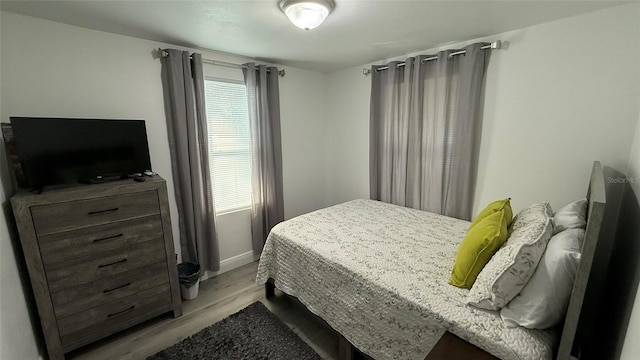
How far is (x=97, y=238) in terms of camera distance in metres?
1.79

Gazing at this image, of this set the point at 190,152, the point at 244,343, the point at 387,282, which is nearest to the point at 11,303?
the point at 244,343

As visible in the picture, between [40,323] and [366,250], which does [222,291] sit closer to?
[40,323]

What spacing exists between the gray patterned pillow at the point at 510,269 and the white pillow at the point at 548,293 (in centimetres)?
3

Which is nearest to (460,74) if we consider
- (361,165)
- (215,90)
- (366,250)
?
(361,165)

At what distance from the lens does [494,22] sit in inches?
75.1

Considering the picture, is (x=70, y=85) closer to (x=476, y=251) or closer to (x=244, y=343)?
(x=244, y=343)

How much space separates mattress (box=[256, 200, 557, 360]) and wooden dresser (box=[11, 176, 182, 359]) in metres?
0.88

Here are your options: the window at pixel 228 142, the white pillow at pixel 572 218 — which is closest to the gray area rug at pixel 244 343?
the window at pixel 228 142

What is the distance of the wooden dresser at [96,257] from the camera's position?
161 centimetres

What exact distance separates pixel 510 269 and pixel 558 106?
4.99 ft

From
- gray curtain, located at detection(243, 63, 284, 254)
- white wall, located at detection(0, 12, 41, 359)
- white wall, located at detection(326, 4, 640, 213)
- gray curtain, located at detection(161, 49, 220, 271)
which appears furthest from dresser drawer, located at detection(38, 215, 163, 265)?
white wall, located at detection(326, 4, 640, 213)

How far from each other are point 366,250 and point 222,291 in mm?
1582

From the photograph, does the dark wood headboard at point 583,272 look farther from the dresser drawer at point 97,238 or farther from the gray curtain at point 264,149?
the gray curtain at point 264,149

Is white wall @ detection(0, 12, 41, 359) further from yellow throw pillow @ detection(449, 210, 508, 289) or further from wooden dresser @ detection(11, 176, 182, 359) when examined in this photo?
yellow throw pillow @ detection(449, 210, 508, 289)
